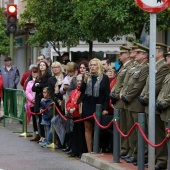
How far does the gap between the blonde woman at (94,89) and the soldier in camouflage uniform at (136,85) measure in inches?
38.6

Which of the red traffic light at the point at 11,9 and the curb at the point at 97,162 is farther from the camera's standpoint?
the red traffic light at the point at 11,9

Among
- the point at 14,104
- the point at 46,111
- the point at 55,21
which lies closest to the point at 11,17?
the point at 14,104

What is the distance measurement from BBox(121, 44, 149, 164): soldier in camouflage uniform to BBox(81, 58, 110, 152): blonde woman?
0.98 m

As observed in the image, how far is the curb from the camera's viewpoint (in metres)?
13.1

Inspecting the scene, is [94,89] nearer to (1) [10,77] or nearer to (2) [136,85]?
(2) [136,85]

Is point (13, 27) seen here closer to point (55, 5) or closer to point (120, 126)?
point (55, 5)

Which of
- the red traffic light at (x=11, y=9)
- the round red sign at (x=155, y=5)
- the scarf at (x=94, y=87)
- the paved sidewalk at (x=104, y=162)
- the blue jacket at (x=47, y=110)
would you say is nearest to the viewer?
the round red sign at (x=155, y=5)

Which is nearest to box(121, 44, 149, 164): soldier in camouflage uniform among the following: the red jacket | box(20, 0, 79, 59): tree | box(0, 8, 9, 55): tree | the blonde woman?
the blonde woman

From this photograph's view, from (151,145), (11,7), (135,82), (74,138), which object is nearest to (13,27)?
(11,7)

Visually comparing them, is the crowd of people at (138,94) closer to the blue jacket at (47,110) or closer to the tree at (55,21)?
the blue jacket at (47,110)

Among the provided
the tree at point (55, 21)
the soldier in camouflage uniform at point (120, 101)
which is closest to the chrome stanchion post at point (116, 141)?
the soldier in camouflage uniform at point (120, 101)

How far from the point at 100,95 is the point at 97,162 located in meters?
1.43

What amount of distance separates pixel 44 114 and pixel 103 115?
3186 millimetres

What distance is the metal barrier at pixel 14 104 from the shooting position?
20011 millimetres
